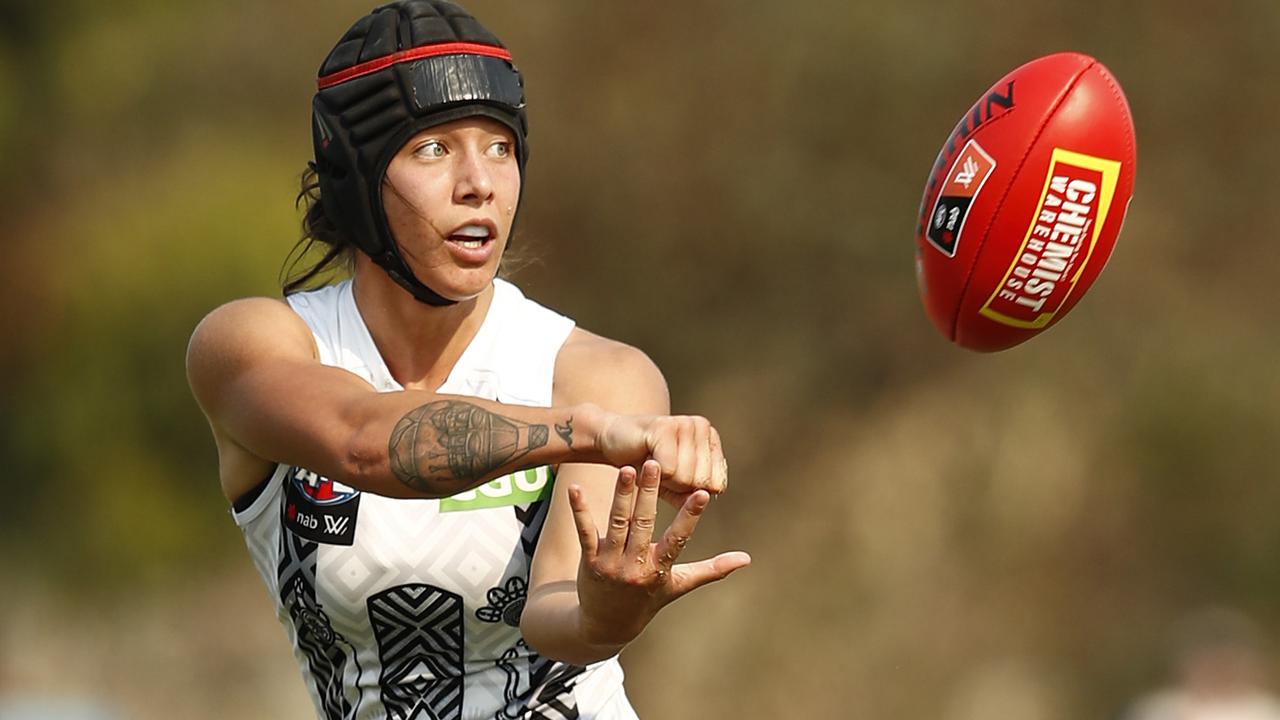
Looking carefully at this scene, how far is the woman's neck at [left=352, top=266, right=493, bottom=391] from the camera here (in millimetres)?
3947

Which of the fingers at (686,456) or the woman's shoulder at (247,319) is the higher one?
the woman's shoulder at (247,319)

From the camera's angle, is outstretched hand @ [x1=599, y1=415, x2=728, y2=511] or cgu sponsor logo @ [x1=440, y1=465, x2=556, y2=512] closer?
outstretched hand @ [x1=599, y1=415, x2=728, y2=511]

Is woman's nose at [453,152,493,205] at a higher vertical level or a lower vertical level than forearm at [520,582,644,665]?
higher

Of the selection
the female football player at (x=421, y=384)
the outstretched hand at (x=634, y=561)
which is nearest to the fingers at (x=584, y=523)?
the outstretched hand at (x=634, y=561)

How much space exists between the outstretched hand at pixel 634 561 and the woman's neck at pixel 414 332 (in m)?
0.84

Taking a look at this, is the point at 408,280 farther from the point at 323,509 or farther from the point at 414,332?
the point at 323,509

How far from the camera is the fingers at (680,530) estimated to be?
9.87 feet

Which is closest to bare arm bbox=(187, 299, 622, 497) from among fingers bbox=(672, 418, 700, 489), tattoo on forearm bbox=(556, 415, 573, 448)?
tattoo on forearm bbox=(556, 415, 573, 448)

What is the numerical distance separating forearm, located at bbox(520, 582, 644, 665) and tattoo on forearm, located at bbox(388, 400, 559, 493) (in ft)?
1.21

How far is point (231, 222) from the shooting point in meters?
12.8

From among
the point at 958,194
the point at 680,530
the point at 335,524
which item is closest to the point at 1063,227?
the point at 958,194

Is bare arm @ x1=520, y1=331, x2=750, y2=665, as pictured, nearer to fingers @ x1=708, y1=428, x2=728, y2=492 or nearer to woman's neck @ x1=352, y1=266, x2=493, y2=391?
fingers @ x1=708, y1=428, x2=728, y2=492

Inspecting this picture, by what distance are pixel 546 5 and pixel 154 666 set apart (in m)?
6.12

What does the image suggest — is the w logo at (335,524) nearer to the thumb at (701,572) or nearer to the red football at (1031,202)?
the thumb at (701,572)
